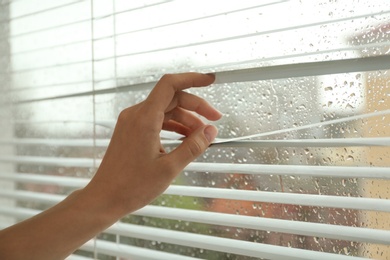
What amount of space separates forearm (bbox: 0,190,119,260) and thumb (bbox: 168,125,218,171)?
0.13 m

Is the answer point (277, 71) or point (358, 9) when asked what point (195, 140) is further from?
point (358, 9)

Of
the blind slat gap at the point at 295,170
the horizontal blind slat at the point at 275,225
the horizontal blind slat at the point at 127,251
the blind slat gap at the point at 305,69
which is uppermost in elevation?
the blind slat gap at the point at 305,69

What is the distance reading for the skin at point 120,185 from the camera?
0.95 metres

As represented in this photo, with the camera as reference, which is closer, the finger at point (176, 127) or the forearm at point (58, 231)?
the forearm at point (58, 231)

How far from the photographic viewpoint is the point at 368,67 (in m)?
0.89

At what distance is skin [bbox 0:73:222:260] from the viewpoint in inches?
37.2

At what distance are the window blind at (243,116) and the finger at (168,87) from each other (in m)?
0.07

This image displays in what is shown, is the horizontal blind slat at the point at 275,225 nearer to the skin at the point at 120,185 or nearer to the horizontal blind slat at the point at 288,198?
the horizontal blind slat at the point at 288,198

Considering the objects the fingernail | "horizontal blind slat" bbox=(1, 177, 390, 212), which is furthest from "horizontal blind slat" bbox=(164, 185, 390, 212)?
the fingernail

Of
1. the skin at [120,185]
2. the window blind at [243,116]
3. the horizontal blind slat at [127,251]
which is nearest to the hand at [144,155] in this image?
the skin at [120,185]

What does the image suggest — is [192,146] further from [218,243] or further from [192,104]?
[218,243]

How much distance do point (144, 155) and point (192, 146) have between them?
0.24 feet

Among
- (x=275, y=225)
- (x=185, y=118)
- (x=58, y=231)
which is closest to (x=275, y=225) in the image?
(x=275, y=225)

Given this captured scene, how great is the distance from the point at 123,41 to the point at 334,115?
485 millimetres
